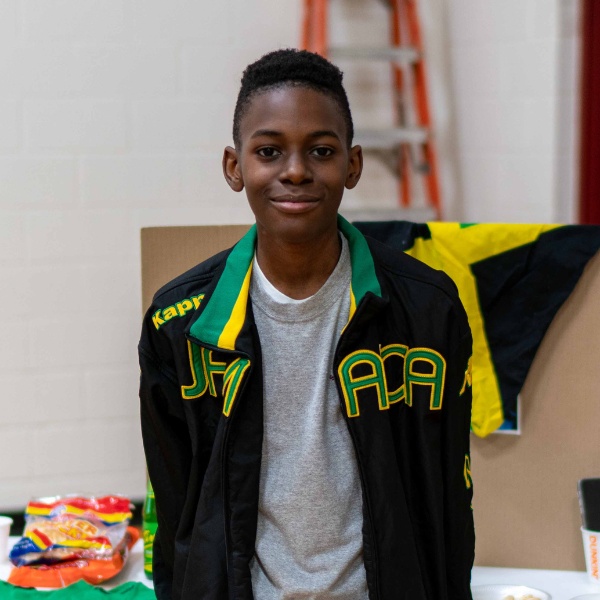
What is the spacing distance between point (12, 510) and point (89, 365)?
1.39 ft

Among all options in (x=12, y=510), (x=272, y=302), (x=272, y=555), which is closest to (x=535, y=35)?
(x=272, y=302)

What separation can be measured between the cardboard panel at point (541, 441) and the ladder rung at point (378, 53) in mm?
894

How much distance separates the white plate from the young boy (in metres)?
0.29

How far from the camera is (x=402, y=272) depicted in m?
1.25

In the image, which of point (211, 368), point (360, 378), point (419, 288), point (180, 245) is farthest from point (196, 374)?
point (180, 245)

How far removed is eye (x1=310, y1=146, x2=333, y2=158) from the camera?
46.1 inches

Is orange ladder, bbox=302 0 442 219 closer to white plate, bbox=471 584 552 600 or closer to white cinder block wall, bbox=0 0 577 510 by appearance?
white cinder block wall, bbox=0 0 577 510

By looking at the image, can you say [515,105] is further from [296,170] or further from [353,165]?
[296,170]

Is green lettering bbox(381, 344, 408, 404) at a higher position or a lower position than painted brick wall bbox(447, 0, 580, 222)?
lower

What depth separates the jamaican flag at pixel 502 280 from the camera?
1565 mm

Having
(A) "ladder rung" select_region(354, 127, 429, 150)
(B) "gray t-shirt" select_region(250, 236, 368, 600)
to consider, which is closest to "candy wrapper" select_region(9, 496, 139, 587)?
(B) "gray t-shirt" select_region(250, 236, 368, 600)

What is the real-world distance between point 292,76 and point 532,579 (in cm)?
102

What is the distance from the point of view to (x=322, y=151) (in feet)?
3.86

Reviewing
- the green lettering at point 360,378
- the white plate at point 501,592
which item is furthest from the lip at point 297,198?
the white plate at point 501,592
